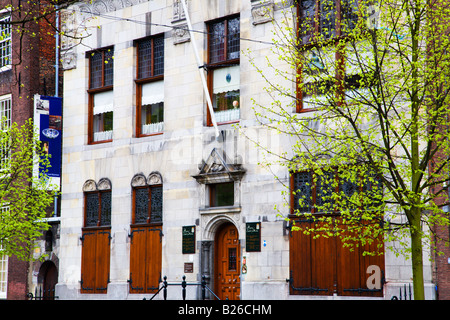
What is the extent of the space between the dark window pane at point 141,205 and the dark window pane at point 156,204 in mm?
314

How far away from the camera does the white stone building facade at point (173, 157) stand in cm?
2141

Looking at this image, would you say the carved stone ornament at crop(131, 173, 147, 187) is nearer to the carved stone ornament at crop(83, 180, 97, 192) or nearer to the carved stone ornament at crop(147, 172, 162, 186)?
the carved stone ornament at crop(147, 172, 162, 186)

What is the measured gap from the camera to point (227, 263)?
73.9 feet

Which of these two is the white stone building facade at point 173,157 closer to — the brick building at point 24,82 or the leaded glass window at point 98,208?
the leaded glass window at point 98,208

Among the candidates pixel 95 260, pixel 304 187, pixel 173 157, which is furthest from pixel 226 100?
pixel 95 260

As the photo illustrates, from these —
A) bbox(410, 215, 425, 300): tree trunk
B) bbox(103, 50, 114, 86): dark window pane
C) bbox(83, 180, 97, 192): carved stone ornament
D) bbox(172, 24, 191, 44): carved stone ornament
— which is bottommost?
bbox(410, 215, 425, 300): tree trunk

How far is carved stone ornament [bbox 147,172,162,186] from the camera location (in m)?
24.2

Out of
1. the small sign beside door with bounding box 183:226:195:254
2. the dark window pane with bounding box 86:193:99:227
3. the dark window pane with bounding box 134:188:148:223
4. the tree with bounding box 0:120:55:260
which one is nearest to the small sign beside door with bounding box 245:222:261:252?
the small sign beside door with bounding box 183:226:195:254

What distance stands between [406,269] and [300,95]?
20.4ft

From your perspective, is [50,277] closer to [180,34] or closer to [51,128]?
[51,128]

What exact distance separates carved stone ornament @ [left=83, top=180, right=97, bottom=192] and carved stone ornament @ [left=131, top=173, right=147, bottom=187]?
2056mm

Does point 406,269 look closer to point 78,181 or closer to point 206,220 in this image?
point 206,220

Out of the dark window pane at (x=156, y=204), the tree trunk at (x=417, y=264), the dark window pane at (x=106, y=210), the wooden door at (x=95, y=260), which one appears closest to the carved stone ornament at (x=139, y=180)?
the dark window pane at (x=156, y=204)
